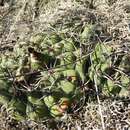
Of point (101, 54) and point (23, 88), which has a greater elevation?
point (101, 54)

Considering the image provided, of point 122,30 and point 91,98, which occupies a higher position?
point 122,30

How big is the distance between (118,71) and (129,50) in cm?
15

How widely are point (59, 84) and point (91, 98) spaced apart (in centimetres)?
19

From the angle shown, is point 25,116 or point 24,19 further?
point 24,19

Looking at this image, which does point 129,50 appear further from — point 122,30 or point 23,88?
point 23,88

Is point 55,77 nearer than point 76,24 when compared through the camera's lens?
Yes

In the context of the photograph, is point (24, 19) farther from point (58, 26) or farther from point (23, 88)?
point (23, 88)

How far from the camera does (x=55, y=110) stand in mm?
2084

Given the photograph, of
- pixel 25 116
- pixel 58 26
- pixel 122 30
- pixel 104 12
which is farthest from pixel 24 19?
pixel 25 116

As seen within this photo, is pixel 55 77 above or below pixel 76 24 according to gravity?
below

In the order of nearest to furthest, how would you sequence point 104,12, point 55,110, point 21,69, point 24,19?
point 55,110 → point 21,69 → point 104,12 → point 24,19

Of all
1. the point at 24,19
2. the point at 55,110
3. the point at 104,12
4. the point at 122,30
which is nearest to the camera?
the point at 55,110

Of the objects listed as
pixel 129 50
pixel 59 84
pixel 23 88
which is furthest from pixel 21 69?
pixel 129 50

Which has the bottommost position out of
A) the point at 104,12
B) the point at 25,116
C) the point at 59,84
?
the point at 25,116
